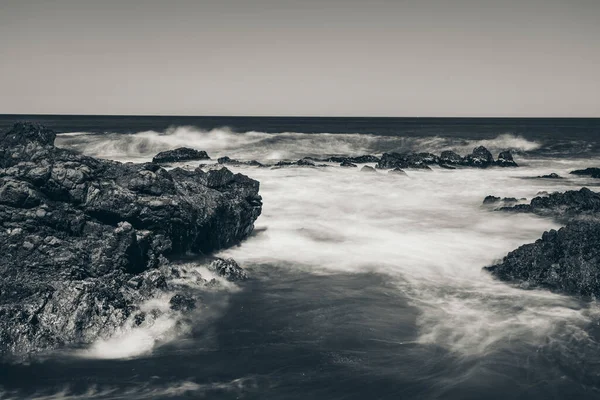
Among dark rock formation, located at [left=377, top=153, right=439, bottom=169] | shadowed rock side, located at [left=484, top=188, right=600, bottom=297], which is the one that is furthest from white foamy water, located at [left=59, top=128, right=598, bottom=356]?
dark rock formation, located at [left=377, top=153, right=439, bottom=169]

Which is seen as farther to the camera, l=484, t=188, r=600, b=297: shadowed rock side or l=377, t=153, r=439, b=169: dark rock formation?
l=377, t=153, r=439, b=169: dark rock formation

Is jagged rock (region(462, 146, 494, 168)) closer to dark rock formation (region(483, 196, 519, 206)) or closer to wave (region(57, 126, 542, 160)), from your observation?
dark rock formation (region(483, 196, 519, 206))

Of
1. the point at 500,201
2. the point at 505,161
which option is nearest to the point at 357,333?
the point at 500,201

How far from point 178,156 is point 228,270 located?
37.2 meters

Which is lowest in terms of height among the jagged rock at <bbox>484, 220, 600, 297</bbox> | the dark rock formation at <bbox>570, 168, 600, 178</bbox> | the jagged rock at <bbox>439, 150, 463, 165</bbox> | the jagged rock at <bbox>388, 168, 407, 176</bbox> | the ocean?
the ocean

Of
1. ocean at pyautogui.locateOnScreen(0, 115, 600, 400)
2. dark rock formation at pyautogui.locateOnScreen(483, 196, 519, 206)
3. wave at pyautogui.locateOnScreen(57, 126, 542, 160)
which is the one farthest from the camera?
A: wave at pyautogui.locateOnScreen(57, 126, 542, 160)

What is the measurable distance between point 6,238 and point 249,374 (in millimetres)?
8728

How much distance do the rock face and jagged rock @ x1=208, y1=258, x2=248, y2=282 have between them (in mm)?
1676

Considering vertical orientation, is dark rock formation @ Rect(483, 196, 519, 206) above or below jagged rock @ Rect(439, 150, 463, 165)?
below

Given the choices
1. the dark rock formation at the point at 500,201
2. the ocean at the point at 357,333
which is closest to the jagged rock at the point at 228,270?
the ocean at the point at 357,333

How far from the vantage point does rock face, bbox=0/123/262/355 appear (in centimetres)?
1270

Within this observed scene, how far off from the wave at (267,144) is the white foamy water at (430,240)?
28127 mm

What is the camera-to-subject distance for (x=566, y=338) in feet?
42.0

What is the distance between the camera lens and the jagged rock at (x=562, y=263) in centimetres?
1577
